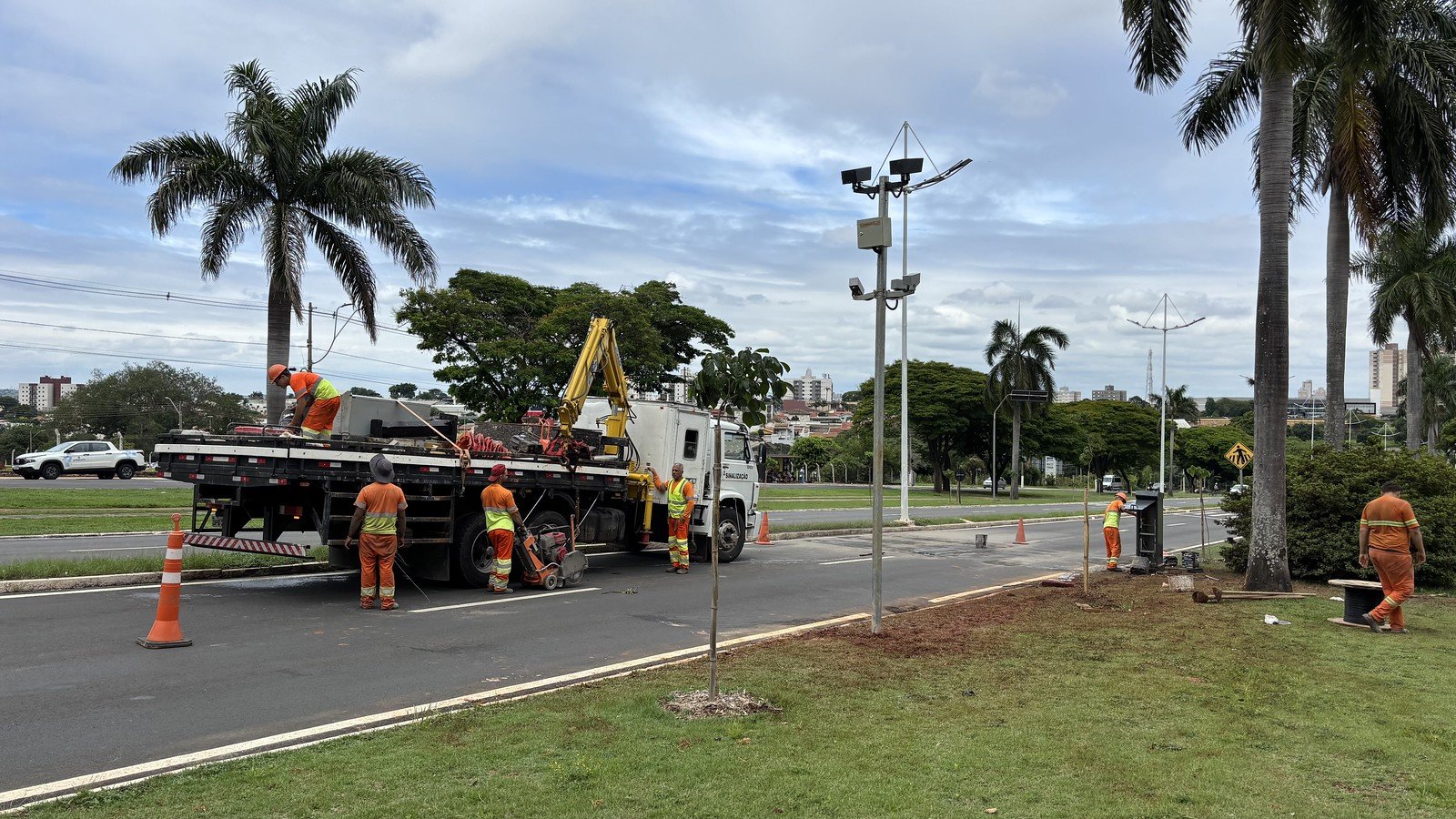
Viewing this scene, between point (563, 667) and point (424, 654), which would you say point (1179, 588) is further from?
point (424, 654)

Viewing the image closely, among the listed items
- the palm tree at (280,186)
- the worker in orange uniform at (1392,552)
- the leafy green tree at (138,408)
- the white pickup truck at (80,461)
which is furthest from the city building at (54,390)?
the worker in orange uniform at (1392,552)

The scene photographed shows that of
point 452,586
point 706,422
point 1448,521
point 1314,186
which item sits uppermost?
point 1314,186

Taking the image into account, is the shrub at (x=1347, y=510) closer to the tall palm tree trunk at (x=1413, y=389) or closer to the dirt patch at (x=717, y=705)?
the dirt patch at (x=717, y=705)

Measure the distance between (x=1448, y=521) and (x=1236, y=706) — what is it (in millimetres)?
10421

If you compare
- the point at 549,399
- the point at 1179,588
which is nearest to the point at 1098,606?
the point at 1179,588

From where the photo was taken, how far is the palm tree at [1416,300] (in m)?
29.2

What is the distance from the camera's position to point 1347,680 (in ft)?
25.5

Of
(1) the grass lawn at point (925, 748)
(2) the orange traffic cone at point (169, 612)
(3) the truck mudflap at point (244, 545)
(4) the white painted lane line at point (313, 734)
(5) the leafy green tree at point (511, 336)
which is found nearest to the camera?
(1) the grass lawn at point (925, 748)

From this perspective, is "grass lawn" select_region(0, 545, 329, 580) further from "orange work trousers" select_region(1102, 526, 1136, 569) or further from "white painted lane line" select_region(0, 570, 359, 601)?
"orange work trousers" select_region(1102, 526, 1136, 569)

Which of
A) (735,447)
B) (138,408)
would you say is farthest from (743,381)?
(138,408)

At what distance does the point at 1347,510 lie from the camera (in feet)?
47.6

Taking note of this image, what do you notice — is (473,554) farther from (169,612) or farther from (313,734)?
(313,734)

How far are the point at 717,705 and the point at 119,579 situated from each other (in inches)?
348

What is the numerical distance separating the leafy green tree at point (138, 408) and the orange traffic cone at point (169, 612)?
65745 mm
